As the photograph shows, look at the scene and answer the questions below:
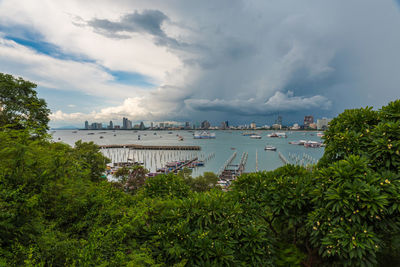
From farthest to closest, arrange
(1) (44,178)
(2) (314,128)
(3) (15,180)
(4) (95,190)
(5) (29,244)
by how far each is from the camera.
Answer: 1. (2) (314,128)
2. (4) (95,190)
3. (1) (44,178)
4. (3) (15,180)
5. (5) (29,244)

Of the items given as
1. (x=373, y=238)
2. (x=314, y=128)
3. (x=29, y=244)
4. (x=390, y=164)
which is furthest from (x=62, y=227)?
(x=314, y=128)

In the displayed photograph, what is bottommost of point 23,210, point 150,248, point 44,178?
point 150,248

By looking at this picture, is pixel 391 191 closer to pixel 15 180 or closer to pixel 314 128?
pixel 15 180

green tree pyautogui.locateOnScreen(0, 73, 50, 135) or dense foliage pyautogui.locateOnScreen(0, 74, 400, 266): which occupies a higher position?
green tree pyautogui.locateOnScreen(0, 73, 50, 135)

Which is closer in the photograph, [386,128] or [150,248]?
[150,248]

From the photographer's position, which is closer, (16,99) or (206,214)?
(206,214)

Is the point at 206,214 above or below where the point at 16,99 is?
below

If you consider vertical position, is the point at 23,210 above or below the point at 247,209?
above

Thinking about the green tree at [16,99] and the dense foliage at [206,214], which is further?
the green tree at [16,99]
